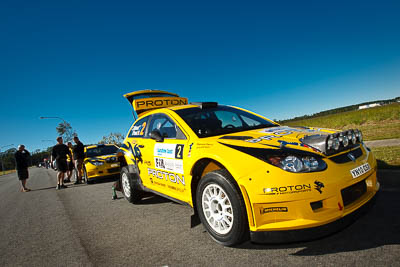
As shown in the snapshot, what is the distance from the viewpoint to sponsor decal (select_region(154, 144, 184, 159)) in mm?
3004

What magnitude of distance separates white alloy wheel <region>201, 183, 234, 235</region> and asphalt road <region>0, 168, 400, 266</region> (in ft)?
0.71

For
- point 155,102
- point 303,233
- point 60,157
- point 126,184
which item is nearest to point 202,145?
point 303,233

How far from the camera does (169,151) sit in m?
3.21

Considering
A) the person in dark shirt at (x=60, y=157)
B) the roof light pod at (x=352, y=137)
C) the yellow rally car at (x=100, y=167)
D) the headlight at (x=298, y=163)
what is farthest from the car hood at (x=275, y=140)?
the person in dark shirt at (x=60, y=157)

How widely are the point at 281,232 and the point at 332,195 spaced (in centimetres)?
53

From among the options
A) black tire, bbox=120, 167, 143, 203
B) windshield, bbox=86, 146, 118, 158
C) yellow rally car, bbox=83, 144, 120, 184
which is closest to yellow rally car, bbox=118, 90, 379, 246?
black tire, bbox=120, 167, 143, 203

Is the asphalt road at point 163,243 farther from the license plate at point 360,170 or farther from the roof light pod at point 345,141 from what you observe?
the roof light pod at point 345,141

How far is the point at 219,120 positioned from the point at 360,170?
179cm

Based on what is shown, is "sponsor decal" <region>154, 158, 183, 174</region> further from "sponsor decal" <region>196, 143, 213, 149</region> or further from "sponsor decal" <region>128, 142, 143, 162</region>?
"sponsor decal" <region>128, 142, 143, 162</region>

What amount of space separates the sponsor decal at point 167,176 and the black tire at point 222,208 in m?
0.44

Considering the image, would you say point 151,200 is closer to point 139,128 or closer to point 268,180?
point 139,128

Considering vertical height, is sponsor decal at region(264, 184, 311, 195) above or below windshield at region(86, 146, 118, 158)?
below

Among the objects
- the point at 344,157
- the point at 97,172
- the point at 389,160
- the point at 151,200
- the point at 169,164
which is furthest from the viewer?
the point at 97,172

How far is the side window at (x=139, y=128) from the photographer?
4297 mm
